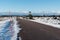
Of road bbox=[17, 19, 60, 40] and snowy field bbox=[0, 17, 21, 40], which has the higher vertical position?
snowy field bbox=[0, 17, 21, 40]

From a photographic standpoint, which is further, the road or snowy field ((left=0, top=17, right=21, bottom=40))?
the road

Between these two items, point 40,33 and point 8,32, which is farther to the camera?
point 40,33

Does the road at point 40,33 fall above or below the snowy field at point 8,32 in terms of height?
below

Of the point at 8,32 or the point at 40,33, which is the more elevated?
the point at 8,32

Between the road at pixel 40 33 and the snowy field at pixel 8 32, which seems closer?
the snowy field at pixel 8 32
